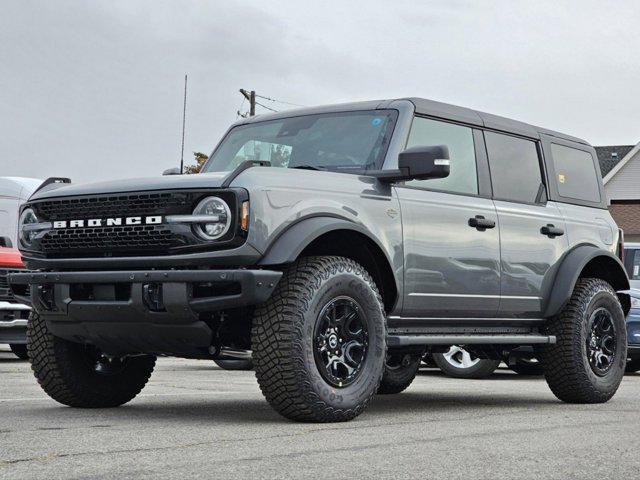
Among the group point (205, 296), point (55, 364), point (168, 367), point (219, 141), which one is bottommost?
point (168, 367)

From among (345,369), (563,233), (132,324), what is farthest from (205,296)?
(563,233)

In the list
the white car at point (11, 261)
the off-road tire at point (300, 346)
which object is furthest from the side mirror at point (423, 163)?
the white car at point (11, 261)

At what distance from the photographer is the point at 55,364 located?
7441 mm

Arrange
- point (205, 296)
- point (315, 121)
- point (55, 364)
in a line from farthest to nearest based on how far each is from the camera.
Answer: point (315, 121) < point (55, 364) < point (205, 296)

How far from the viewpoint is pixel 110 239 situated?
22.2 feet

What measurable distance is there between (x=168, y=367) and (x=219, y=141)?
6.21m

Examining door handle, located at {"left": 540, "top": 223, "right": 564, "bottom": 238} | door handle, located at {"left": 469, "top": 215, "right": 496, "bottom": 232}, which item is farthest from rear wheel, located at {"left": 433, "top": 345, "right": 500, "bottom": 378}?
door handle, located at {"left": 469, "top": 215, "right": 496, "bottom": 232}

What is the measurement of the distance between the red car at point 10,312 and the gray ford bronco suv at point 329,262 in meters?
6.14

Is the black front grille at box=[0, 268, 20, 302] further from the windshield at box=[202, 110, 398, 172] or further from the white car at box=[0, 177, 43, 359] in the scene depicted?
the windshield at box=[202, 110, 398, 172]

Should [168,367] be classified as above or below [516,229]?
below

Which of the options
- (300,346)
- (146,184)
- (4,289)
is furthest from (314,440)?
(4,289)

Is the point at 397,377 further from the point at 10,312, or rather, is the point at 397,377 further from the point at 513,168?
the point at 10,312

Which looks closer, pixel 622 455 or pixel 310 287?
pixel 622 455

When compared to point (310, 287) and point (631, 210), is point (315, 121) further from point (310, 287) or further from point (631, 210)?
point (631, 210)
